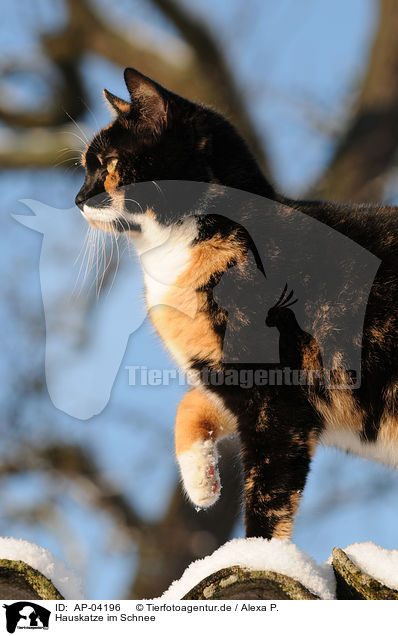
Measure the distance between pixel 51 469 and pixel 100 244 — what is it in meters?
3.06

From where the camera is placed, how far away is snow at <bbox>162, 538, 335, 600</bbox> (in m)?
1.18

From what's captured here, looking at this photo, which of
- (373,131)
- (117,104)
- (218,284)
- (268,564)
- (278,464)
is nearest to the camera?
(268,564)

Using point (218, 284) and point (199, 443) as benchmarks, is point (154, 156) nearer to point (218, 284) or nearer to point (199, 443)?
point (218, 284)

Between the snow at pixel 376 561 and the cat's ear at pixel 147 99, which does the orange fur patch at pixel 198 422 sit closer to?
the snow at pixel 376 561

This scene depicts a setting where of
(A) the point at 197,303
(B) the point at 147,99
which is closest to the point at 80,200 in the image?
(B) the point at 147,99

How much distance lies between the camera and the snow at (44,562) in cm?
125

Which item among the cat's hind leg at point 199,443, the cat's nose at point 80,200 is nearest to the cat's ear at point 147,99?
the cat's nose at point 80,200

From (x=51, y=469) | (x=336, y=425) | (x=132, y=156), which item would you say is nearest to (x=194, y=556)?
(x=51, y=469)

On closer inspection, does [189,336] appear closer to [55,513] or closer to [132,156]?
[132,156]

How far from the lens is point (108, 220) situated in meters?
1.88

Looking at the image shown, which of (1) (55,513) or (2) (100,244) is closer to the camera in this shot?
(2) (100,244)

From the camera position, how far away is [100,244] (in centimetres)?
199

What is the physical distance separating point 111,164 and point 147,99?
213 mm
